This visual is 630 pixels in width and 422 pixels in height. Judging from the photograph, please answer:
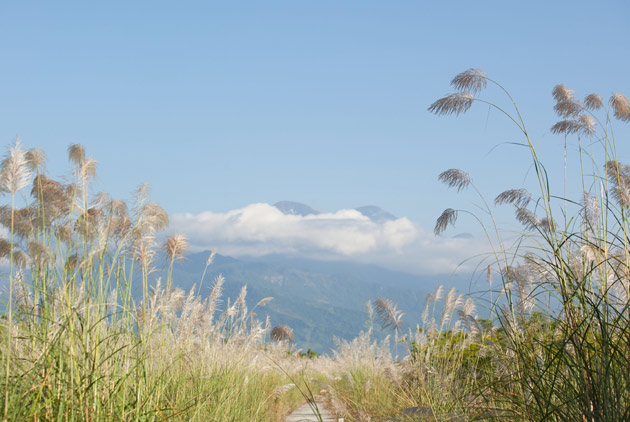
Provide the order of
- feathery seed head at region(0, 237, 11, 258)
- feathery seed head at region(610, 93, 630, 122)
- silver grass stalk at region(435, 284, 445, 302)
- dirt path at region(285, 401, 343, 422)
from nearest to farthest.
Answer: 1. feathery seed head at region(0, 237, 11, 258)
2. feathery seed head at region(610, 93, 630, 122)
3. silver grass stalk at region(435, 284, 445, 302)
4. dirt path at region(285, 401, 343, 422)

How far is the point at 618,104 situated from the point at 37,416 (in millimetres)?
4063

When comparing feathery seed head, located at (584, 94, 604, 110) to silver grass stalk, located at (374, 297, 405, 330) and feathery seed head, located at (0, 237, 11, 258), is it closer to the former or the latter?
silver grass stalk, located at (374, 297, 405, 330)

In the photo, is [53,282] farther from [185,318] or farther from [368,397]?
[368,397]

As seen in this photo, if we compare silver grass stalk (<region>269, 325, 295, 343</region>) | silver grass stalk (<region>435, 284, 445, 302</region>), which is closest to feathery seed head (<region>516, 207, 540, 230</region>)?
silver grass stalk (<region>435, 284, 445, 302</region>)

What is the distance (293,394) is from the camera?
821 cm

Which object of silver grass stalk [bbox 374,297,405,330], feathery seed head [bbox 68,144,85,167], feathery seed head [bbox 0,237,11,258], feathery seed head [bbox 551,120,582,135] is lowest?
silver grass stalk [bbox 374,297,405,330]

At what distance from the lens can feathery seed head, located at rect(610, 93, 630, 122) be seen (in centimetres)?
390

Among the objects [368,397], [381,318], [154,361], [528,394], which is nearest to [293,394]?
[368,397]

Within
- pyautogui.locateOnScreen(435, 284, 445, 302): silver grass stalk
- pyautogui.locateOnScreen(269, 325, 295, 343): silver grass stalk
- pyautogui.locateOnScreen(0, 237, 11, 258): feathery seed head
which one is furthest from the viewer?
pyautogui.locateOnScreen(269, 325, 295, 343): silver grass stalk

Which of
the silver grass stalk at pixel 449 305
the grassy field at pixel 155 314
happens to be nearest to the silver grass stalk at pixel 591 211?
the grassy field at pixel 155 314

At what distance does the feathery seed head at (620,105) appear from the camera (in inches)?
153

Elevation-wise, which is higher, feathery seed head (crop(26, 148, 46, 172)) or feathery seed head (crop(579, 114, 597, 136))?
feathery seed head (crop(579, 114, 597, 136))

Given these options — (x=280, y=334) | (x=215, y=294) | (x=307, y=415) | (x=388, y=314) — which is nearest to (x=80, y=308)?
(x=215, y=294)

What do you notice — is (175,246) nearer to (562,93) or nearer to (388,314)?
(388,314)
